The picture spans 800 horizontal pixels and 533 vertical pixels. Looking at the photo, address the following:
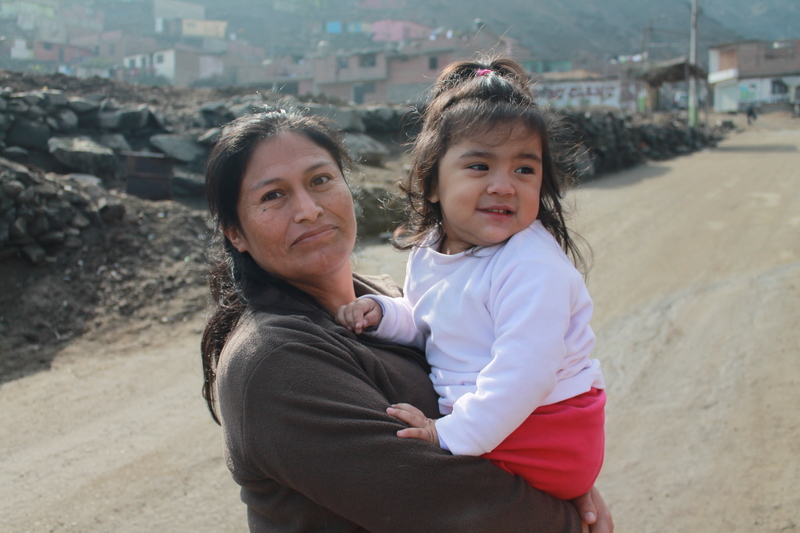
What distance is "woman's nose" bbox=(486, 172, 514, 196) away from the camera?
5.32ft

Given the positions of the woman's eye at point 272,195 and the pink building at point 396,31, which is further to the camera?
the pink building at point 396,31

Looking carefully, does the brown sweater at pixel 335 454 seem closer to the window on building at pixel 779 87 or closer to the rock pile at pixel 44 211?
the rock pile at pixel 44 211

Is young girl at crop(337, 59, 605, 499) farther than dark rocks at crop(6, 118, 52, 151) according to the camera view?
No

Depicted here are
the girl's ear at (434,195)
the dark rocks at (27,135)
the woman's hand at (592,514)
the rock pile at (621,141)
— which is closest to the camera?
the woman's hand at (592,514)

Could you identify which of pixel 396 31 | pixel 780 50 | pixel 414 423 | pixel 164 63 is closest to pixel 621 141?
pixel 414 423

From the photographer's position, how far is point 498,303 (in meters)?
1.51

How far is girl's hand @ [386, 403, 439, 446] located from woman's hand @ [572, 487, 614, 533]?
1.57ft

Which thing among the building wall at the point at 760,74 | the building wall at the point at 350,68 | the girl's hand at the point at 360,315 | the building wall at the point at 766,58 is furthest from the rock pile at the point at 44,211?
the building wall at the point at 766,58

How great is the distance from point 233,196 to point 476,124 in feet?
2.32

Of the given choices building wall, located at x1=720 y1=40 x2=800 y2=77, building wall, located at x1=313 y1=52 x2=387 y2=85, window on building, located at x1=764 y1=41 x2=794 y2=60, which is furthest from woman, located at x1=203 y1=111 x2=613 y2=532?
window on building, located at x1=764 y1=41 x2=794 y2=60

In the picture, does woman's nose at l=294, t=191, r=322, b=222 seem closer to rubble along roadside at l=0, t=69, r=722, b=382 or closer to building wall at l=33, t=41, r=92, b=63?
rubble along roadside at l=0, t=69, r=722, b=382

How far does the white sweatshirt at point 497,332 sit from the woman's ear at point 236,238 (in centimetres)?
44

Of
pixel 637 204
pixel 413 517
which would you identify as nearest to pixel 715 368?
pixel 413 517

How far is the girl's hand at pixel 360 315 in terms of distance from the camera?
1645 mm
